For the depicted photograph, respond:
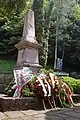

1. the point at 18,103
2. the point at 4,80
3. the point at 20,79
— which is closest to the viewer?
the point at 18,103

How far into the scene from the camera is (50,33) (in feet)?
87.5

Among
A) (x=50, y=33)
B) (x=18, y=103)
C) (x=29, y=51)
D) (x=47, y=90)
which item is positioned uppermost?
(x=50, y=33)

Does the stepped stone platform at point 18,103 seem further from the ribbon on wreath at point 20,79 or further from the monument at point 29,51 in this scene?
the monument at point 29,51

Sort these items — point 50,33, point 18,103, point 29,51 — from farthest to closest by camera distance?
point 50,33
point 29,51
point 18,103

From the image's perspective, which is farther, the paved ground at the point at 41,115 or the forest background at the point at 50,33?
the forest background at the point at 50,33

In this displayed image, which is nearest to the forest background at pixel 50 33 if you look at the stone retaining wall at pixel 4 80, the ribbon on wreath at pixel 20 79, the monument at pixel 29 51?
the stone retaining wall at pixel 4 80

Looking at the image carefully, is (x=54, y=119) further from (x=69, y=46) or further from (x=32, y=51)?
(x=69, y=46)

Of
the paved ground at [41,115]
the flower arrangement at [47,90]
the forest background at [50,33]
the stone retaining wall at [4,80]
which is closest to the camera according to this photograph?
the paved ground at [41,115]

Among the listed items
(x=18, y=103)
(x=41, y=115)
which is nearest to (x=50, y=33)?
(x=18, y=103)

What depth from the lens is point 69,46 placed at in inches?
1018

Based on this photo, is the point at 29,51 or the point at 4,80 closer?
the point at 29,51

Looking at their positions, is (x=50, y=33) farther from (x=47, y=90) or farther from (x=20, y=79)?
(x=47, y=90)

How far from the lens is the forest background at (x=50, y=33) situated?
23222 mm

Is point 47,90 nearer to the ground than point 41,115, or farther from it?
farther from it
